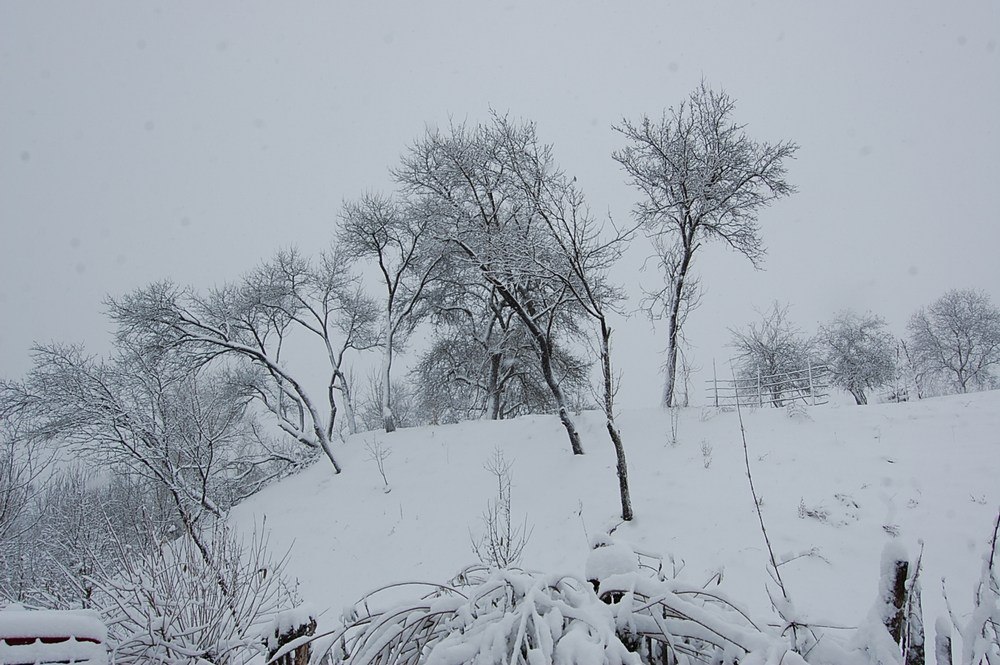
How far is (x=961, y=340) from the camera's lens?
100ft

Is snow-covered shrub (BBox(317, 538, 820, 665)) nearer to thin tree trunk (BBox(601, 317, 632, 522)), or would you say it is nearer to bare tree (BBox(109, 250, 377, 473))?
thin tree trunk (BBox(601, 317, 632, 522))

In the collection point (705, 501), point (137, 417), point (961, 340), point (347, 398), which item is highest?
point (961, 340)

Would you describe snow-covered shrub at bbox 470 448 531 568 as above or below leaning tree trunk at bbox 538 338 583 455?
below

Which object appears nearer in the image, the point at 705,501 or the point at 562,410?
the point at 705,501

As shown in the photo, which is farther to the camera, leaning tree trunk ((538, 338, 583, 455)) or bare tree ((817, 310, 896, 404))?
bare tree ((817, 310, 896, 404))

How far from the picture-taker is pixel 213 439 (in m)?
11.3

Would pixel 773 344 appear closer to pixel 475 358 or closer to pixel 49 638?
pixel 475 358

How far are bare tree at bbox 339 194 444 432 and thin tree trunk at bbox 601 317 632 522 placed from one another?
31.5 ft

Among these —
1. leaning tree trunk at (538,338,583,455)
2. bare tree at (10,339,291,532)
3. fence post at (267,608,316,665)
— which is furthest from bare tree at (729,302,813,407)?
fence post at (267,608,316,665)

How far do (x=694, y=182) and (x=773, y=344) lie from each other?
18.6 metres

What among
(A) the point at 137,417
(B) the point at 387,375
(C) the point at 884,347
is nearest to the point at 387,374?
(B) the point at 387,375

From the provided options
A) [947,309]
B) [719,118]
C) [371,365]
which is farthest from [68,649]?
[947,309]

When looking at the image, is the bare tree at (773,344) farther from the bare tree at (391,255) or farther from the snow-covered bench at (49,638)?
the snow-covered bench at (49,638)

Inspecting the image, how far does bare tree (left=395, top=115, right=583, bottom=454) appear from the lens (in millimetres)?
12586
